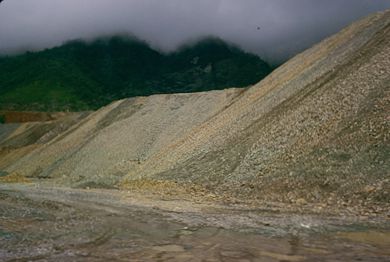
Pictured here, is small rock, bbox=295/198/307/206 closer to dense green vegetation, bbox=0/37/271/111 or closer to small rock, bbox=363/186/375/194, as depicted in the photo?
small rock, bbox=363/186/375/194

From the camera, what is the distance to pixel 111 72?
16675cm

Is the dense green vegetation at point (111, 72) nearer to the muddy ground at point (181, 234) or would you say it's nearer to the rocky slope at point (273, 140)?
the rocky slope at point (273, 140)

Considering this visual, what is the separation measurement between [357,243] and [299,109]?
16.8 metres

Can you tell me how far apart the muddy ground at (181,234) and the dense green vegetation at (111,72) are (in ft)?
407

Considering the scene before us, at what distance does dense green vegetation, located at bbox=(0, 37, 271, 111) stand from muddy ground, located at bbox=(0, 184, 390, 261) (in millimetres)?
123985

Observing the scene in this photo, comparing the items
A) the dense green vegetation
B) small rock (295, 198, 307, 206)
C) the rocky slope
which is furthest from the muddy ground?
the dense green vegetation

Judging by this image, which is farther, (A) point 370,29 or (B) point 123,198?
(A) point 370,29

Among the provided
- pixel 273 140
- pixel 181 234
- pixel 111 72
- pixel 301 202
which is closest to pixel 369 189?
pixel 301 202

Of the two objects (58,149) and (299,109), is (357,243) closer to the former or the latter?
(299,109)

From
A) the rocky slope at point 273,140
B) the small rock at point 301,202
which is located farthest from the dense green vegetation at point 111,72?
the small rock at point 301,202

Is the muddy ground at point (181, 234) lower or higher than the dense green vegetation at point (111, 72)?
lower

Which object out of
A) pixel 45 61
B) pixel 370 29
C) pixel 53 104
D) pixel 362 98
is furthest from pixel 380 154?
pixel 45 61

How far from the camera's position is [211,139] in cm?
3344

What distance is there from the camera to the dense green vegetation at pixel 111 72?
148125mm
